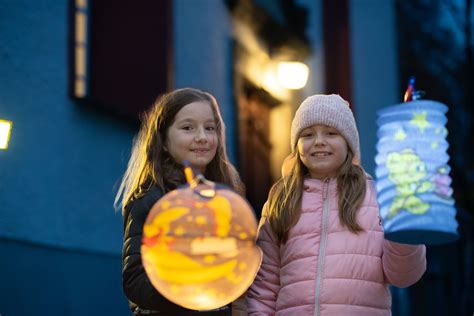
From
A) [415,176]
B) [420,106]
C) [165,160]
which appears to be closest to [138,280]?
[165,160]

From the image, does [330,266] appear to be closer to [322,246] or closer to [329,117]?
[322,246]

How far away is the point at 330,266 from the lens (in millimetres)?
4133

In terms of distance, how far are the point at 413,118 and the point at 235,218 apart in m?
0.83

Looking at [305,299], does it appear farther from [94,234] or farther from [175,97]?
[94,234]

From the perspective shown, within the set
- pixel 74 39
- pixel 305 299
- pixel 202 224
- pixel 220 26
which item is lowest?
pixel 305 299

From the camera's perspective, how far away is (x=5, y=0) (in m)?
5.92

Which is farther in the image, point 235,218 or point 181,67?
point 181,67

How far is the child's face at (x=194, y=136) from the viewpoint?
4168 millimetres

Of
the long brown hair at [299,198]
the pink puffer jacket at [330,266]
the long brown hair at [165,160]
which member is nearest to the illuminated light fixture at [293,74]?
the long brown hair at [299,198]

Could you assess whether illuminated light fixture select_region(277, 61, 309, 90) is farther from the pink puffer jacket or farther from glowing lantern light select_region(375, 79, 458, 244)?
glowing lantern light select_region(375, 79, 458, 244)

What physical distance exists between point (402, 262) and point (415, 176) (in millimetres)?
684

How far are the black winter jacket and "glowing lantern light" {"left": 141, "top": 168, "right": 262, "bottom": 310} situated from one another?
0.38 meters

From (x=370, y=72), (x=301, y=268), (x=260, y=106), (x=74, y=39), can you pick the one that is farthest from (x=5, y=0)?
(x=370, y=72)

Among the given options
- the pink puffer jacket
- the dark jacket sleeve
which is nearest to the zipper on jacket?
the pink puffer jacket
